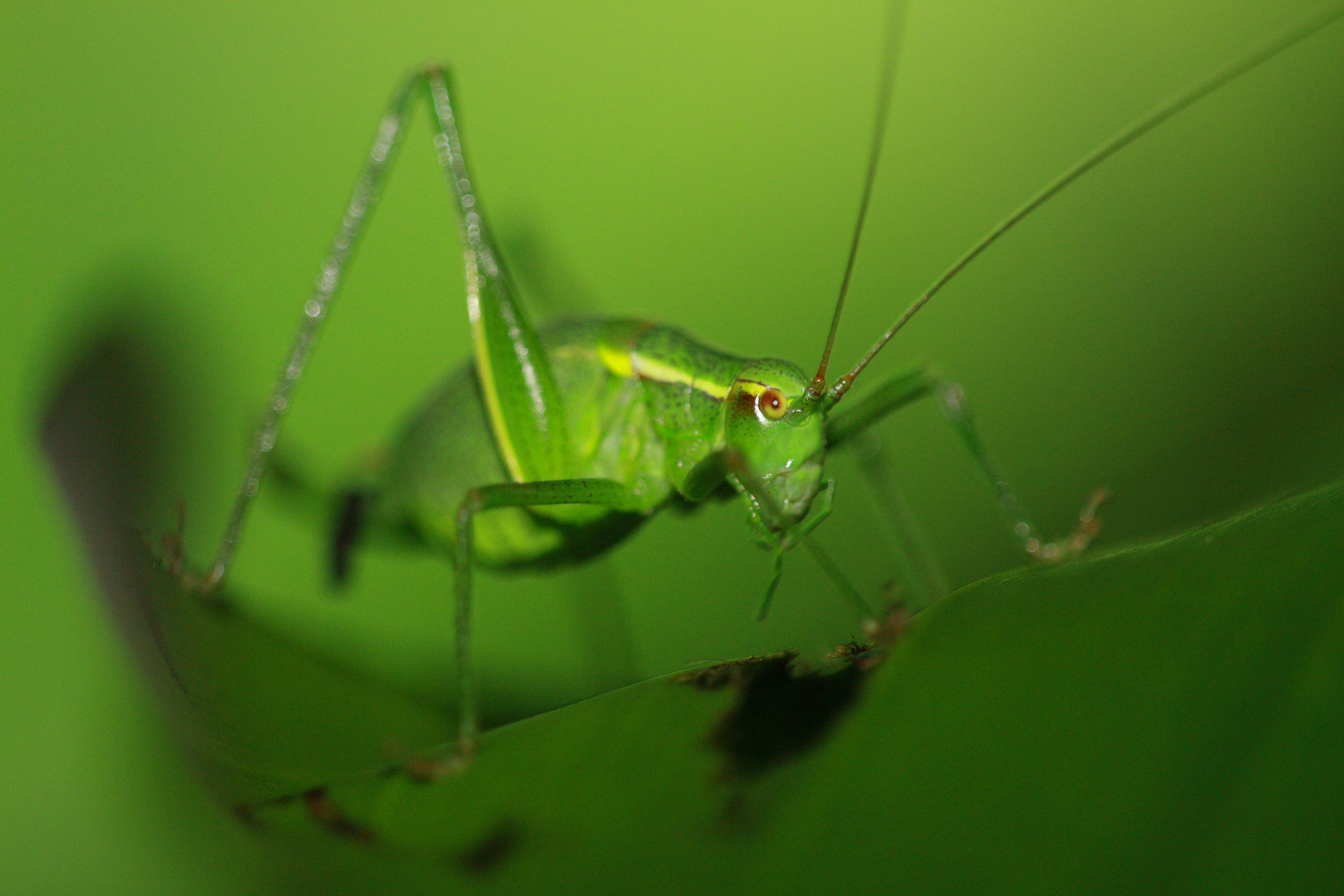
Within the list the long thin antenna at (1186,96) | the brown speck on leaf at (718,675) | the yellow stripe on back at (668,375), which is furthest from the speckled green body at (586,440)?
the brown speck on leaf at (718,675)

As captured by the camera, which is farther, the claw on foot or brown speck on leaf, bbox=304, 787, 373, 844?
the claw on foot

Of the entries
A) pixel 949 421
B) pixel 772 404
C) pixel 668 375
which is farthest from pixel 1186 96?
pixel 668 375

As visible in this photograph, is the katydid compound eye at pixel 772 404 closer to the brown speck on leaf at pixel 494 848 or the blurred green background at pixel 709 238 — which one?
the blurred green background at pixel 709 238

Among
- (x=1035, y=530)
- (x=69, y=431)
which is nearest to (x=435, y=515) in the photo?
(x=69, y=431)

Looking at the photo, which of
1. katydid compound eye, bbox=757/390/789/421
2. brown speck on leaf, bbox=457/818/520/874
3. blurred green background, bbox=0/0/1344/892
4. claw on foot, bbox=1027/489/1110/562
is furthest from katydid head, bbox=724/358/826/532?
brown speck on leaf, bbox=457/818/520/874

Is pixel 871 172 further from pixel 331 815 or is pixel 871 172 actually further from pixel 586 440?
pixel 331 815

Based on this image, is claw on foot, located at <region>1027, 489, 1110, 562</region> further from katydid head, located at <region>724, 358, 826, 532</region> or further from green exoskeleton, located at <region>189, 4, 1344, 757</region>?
katydid head, located at <region>724, 358, 826, 532</region>

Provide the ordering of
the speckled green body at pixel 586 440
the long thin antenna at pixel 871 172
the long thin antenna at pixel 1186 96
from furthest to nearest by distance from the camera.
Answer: the speckled green body at pixel 586 440 → the long thin antenna at pixel 871 172 → the long thin antenna at pixel 1186 96
